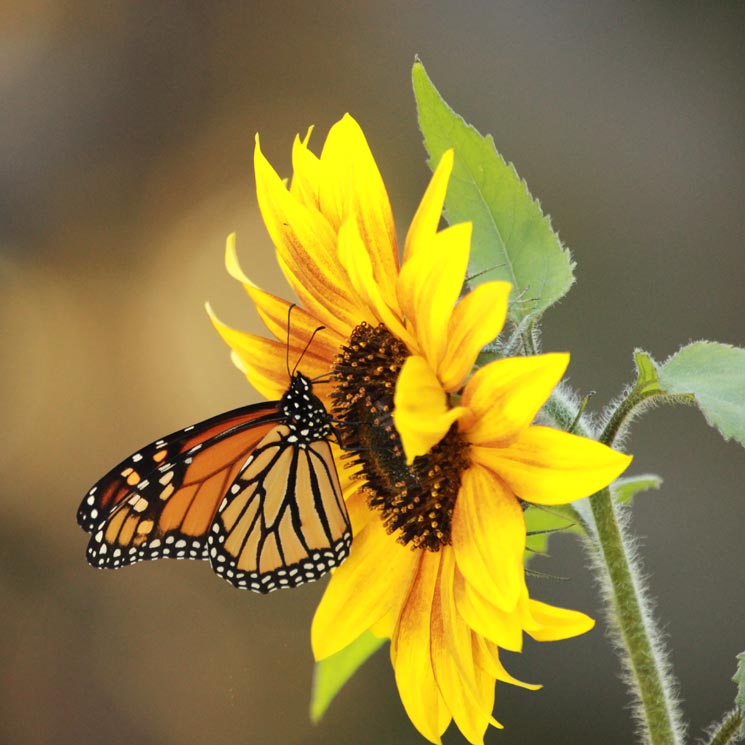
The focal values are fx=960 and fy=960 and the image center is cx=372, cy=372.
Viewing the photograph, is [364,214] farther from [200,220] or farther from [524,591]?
[200,220]

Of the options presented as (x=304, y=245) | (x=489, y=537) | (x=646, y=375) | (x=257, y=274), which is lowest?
(x=489, y=537)

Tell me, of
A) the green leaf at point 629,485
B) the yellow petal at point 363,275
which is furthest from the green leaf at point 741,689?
the yellow petal at point 363,275

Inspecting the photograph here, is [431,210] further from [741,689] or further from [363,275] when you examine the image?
[741,689]

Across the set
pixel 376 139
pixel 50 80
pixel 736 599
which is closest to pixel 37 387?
pixel 50 80

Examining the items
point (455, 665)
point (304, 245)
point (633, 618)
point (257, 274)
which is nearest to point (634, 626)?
point (633, 618)

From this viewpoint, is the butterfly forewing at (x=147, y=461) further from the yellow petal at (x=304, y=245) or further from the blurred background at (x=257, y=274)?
the blurred background at (x=257, y=274)

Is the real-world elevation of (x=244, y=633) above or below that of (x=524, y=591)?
below

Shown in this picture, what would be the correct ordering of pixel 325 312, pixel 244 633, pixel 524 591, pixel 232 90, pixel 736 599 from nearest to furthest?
pixel 524 591 → pixel 325 312 → pixel 736 599 → pixel 244 633 → pixel 232 90
